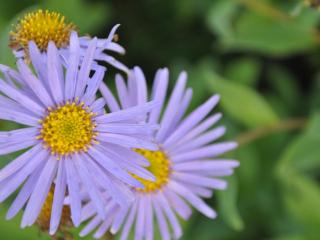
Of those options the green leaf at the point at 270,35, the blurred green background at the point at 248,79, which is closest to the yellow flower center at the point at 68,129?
the blurred green background at the point at 248,79

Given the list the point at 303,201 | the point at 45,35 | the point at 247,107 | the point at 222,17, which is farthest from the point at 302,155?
the point at 45,35

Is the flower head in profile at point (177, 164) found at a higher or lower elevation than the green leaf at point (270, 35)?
lower

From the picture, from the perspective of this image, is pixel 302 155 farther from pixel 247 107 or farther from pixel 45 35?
pixel 45 35

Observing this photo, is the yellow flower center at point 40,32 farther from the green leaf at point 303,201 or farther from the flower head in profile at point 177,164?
the green leaf at point 303,201

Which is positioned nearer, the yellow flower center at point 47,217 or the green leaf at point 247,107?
the yellow flower center at point 47,217

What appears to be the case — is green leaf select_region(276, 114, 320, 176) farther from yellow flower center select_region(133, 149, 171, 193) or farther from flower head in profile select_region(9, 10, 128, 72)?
flower head in profile select_region(9, 10, 128, 72)

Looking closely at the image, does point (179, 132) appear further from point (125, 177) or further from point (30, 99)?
point (30, 99)

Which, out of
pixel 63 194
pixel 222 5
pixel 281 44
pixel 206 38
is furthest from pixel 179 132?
pixel 206 38
